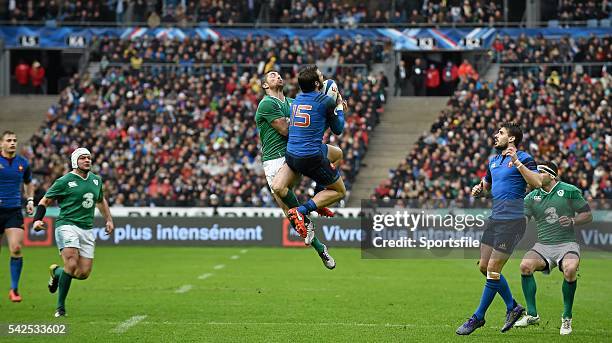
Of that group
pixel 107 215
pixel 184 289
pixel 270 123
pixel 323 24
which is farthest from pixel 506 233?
pixel 323 24

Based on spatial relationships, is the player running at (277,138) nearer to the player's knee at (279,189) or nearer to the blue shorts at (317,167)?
the player's knee at (279,189)

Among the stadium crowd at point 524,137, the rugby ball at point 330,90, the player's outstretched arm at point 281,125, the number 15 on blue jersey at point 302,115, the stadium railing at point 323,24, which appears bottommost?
the stadium crowd at point 524,137

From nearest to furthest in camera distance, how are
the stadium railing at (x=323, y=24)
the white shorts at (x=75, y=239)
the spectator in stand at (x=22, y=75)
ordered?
the white shorts at (x=75, y=239), the stadium railing at (x=323, y=24), the spectator in stand at (x=22, y=75)

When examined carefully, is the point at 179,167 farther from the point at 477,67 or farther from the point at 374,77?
the point at 477,67

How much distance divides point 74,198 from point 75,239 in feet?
1.98

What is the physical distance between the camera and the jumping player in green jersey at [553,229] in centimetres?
1438

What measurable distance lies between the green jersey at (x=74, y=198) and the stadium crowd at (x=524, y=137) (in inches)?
764

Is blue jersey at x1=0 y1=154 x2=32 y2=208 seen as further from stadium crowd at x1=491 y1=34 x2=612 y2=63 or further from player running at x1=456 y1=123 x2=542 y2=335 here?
stadium crowd at x1=491 y1=34 x2=612 y2=63

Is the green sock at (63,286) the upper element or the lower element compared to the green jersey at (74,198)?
lower

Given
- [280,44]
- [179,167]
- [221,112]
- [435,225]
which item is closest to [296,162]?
[435,225]

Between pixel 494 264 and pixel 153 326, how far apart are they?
15.6 ft

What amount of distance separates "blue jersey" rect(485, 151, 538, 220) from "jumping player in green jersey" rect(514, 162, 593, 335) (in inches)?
27.4

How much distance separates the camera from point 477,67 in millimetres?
45188

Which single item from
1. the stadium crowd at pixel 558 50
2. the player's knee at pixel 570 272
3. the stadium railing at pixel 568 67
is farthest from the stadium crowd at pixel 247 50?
the player's knee at pixel 570 272
